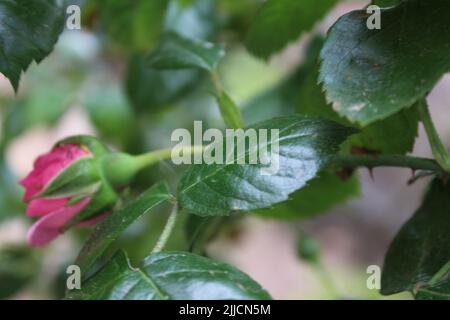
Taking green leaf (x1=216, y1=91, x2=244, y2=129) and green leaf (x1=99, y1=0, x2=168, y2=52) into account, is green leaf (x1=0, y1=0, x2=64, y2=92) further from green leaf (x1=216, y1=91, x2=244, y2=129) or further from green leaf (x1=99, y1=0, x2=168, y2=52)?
green leaf (x1=99, y1=0, x2=168, y2=52)

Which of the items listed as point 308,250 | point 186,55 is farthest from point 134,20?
point 308,250

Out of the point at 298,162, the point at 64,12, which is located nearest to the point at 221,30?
the point at 64,12

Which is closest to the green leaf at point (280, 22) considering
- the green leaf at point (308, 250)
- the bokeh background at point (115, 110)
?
the bokeh background at point (115, 110)

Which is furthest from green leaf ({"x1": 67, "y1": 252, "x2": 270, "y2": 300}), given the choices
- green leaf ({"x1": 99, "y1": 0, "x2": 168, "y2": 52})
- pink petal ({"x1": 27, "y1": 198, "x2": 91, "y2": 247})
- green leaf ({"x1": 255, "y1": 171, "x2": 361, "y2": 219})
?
green leaf ({"x1": 99, "y1": 0, "x2": 168, "y2": 52})

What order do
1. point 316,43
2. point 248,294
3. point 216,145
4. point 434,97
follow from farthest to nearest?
point 434,97 < point 316,43 < point 216,145 < point 248,294

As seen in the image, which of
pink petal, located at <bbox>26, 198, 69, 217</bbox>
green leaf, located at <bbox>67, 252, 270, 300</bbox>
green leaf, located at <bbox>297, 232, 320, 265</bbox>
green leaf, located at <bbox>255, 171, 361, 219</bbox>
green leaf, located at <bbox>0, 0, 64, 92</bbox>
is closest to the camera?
green leaf, located at <bbox>67, 252, 270, 300</bbox>

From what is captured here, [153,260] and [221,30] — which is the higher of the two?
[221,30]

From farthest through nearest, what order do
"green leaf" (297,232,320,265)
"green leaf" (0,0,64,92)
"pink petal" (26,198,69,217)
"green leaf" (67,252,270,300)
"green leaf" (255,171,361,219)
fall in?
"green leaf" (297,232,320,265) → "green leaf" (255,171,361,219) → "pink petal" (26,198,69,217) → "green leaf" (0,0,64,92) → "green leaf" (67,252,270,300)
